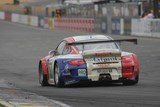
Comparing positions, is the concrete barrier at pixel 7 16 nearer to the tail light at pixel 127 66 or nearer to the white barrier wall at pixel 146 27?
the white barrier wall at pixel 146 27

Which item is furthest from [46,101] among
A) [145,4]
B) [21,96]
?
[145,4]

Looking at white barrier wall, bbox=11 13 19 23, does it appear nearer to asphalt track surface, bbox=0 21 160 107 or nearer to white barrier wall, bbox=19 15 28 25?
white barrier wall, bbox=19 15 28 25

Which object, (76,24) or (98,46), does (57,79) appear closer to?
(98,46)

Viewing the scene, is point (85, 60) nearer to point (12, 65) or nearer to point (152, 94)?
point (152, 94)

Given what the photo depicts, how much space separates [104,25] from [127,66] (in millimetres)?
37131

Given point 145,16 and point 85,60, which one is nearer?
point 85,60

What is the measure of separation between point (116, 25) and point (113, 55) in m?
35.0

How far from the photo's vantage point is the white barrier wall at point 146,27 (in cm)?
4162

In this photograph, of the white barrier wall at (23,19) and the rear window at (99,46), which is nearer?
the rear window at (99,46)

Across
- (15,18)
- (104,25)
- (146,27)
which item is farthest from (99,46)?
(15,18)

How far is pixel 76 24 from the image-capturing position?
6006 centimetres

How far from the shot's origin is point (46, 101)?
11281 millimetres

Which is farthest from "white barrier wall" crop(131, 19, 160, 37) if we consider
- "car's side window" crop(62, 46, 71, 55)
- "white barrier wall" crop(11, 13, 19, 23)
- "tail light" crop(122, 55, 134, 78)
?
"white barrier wall" crop(11, 13, 19, 23)

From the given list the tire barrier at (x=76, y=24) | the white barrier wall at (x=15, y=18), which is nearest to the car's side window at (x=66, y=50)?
the tire barrier at (x=76, y=24)
